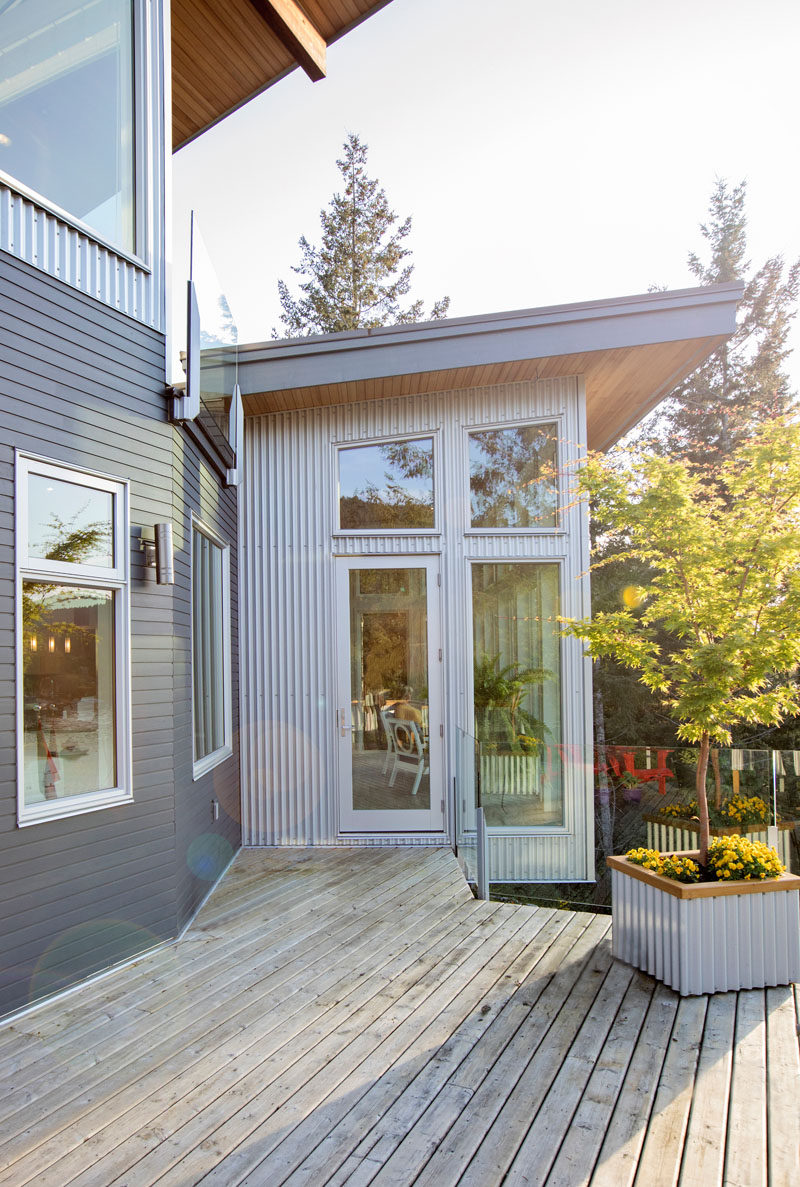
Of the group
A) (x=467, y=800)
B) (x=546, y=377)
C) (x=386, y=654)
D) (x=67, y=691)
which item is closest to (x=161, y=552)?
(x=67, y=691)

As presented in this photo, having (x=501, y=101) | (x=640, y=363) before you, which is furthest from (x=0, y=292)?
(x=501, y=101)

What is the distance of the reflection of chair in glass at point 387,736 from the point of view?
20.9ft

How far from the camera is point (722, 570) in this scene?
388 centimetres

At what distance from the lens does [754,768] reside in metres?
4.84

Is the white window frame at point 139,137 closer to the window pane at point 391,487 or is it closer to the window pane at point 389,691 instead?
the window pane at point 391,487

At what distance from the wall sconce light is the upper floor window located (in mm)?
1548

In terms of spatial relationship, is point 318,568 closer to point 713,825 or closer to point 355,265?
point 713,825

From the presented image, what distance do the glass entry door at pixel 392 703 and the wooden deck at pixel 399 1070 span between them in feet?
6.77

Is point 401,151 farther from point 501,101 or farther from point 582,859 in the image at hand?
point 582,859

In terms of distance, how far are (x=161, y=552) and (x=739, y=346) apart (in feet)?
55.5

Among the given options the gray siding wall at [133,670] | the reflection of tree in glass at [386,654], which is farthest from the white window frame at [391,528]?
the gray siding wall at [133,670]

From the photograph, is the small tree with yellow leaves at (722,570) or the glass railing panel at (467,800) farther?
the glass railing panel at (467,800)

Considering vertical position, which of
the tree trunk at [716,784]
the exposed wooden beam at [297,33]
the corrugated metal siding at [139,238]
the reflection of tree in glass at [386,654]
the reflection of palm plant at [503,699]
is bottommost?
the tree trunk at [716,784]

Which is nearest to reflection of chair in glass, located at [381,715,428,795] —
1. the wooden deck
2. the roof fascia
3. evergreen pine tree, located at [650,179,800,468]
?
the wooden deck
